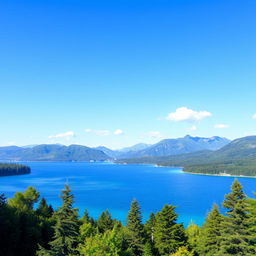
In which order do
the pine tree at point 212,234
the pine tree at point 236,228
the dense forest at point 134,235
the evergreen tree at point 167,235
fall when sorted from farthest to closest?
the evergreen tree at point 167,235 → the pine tree at point 212,234 → the pine tree at point 236,228 → the dense forest at point 134,235

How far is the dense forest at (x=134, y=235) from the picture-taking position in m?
18.3

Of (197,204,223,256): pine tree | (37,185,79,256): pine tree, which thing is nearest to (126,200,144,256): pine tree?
(197,204,223,256): pine tree

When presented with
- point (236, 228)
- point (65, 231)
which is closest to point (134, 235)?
point (65, 231)

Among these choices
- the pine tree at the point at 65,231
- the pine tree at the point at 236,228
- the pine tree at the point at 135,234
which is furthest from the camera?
the pine tree at the point at 135,234

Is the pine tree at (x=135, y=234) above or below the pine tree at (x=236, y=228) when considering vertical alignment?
below

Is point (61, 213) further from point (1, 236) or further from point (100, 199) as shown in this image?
point (100, 199)

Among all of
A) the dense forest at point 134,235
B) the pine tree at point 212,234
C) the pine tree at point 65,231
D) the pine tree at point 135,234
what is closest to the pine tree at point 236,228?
the dense forest at point 134,235

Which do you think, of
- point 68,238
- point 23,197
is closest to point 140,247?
point 68,238

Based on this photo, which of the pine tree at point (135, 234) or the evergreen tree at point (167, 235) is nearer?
the evergreen tree at point (167, 235)

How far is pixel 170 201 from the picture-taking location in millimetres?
96000

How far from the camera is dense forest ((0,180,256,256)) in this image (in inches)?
719

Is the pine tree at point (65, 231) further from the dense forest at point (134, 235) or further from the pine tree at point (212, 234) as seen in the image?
the pine tree at point (212, 234)

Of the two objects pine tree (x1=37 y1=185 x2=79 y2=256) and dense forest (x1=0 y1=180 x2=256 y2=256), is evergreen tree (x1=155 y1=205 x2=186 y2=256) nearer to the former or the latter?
dense forest (x1=0 y1=180 x2=256 y2=256)

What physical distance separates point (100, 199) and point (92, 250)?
86.3m
